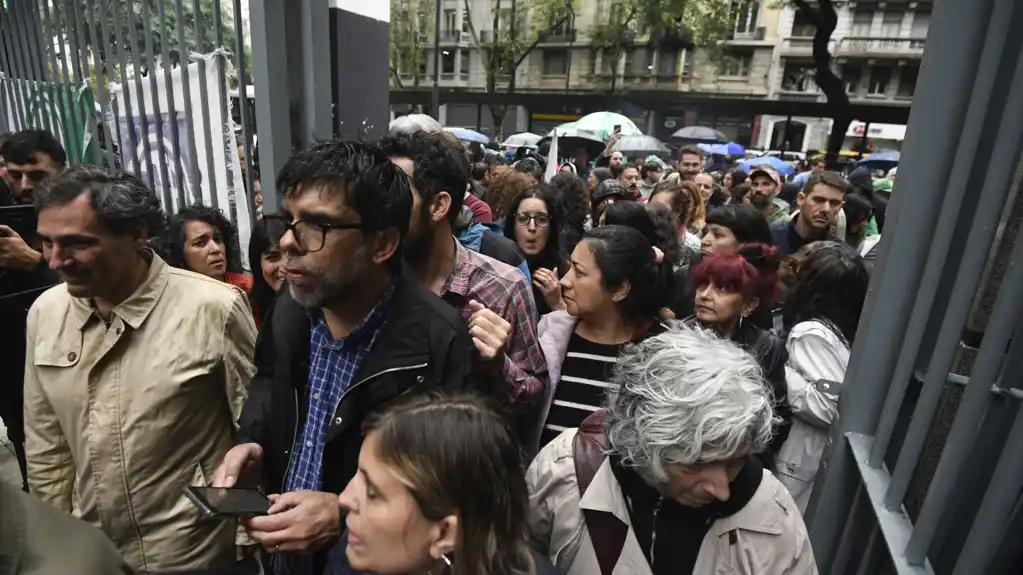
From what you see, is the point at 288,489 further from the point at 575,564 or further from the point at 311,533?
the point at 575,564

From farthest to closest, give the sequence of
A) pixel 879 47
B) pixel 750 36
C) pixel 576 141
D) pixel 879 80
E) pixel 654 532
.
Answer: pixel 750 36 → pixel 879 80 → pixel 879 47 → pixel 576 141 → pixel 654 532

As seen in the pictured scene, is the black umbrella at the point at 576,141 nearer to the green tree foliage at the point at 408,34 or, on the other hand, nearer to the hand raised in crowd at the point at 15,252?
the hand raised in crowd at the point at 15,252

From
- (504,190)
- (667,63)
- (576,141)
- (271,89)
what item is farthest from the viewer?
(667,63)

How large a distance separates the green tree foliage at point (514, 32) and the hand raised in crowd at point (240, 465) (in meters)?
29.4

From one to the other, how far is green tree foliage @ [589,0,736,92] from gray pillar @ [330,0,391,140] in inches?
1005

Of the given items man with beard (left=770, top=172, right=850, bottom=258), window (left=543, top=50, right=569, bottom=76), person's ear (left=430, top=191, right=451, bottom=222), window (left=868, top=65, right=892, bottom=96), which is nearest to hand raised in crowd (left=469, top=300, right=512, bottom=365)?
person's ear (left=430, top=191, right=451, bottom=222)

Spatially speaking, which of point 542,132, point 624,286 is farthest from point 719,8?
point 624,286

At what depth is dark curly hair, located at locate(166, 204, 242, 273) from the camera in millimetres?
2738

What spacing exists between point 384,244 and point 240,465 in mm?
785

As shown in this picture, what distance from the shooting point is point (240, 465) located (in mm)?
1662

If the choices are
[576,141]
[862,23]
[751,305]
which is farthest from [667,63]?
[751,305]

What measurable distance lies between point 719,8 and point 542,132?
42.0 feet

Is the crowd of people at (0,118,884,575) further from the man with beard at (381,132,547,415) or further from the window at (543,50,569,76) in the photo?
the window at (543,50,569,76)

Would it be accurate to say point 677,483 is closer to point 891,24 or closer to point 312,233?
point 312,233
